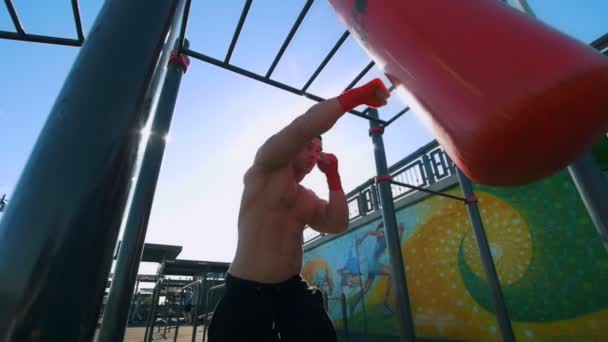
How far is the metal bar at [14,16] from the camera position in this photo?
3.07 ft

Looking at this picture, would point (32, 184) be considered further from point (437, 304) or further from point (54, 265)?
point (437, 304)

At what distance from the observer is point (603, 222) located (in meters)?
0.94

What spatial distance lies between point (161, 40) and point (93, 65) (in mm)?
133

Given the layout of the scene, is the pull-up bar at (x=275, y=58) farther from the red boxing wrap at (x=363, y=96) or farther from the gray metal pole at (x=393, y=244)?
the gray metal pole at (x=393, y=244)

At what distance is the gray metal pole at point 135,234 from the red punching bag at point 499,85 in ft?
2.84

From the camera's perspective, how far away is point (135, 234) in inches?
46.4

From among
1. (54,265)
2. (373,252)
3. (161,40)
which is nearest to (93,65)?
(161,40)

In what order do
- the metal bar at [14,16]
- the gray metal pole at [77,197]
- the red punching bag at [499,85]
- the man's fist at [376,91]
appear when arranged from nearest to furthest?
the gray metal pole at [77,197] < the red punching bag at [499,85] < the metal bar at [14,16] < the man's fist at [376,91]

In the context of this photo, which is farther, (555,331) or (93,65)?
(555,331)

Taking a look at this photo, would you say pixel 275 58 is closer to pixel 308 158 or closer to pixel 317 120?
pixel 308 158

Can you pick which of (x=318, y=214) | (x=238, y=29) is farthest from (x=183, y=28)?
(x=318, y=214)

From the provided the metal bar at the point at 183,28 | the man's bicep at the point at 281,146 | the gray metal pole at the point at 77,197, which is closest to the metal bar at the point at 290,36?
the metal bar at the point at 183,28

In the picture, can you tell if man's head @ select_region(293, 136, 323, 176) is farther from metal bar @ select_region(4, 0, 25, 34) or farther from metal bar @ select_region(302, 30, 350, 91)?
metal bar @ select_region(4, 0, 25, 34)

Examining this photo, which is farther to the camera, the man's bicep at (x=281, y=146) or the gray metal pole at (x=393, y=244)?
the gray metal pole at (x=393, y=244)
